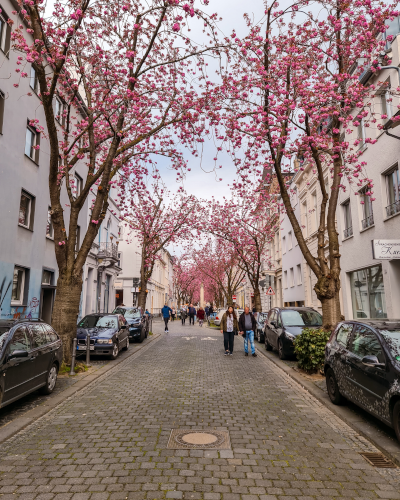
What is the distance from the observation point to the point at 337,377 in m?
6.80

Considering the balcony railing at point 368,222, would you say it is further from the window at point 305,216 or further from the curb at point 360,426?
the curb at point 360,426

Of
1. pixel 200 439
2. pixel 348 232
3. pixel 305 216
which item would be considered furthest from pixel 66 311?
pixel 305 216

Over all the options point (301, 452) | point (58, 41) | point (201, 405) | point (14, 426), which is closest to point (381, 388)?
point (301, 452)

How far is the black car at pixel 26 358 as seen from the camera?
19.5 ft

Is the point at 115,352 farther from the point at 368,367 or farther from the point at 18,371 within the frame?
the point at 368,367

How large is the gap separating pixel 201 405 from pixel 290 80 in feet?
27.5

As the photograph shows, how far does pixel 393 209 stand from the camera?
44.5 feet

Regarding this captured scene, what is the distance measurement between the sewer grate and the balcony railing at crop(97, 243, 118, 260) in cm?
2392

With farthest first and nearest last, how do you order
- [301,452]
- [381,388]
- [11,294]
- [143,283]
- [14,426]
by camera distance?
[143,283] < [11,294] < [14,426] < [381,388] < [301,452]

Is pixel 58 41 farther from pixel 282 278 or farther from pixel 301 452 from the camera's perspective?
pixel 282 278

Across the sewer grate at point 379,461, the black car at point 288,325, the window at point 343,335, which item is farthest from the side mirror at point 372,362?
the black car at point 288,325

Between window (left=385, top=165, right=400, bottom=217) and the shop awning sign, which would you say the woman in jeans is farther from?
window (left=385, top=165, right=400, bottom=217)

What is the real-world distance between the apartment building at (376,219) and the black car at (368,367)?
5.02 meters

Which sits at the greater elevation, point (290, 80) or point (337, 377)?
point (290, 80)
